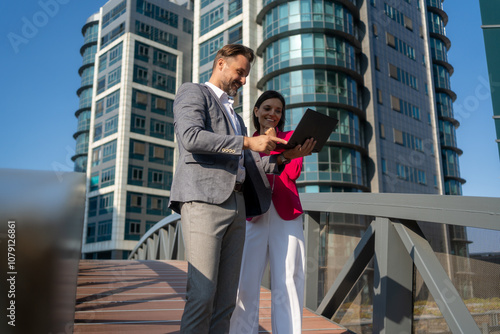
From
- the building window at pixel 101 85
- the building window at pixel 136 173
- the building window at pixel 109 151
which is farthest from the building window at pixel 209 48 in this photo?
the building window at pixel 101 85

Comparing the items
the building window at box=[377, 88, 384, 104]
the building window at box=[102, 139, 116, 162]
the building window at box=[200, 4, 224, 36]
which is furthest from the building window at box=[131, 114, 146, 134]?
the building window at box=[377, 88, 384, 104]

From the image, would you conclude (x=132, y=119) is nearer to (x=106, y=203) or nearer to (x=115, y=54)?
(x=115, y=54)

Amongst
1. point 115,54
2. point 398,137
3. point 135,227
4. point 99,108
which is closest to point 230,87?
point 398,137

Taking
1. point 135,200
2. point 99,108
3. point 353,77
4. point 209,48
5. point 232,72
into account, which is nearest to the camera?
point 232,72

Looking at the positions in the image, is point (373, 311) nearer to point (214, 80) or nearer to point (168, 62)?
point (214, 80)

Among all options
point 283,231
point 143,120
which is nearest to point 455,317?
point 283,231

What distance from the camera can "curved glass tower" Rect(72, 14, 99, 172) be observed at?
1673 inches

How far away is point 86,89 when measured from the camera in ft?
142

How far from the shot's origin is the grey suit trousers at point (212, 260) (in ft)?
6.23

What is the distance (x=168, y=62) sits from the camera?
123ft

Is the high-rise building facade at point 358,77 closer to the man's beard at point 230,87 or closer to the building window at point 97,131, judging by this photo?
the building window at point 97,131

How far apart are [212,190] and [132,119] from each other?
33565 millimetres

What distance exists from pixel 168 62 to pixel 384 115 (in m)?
18.6

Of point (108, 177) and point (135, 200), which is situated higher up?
point (108, 177)
